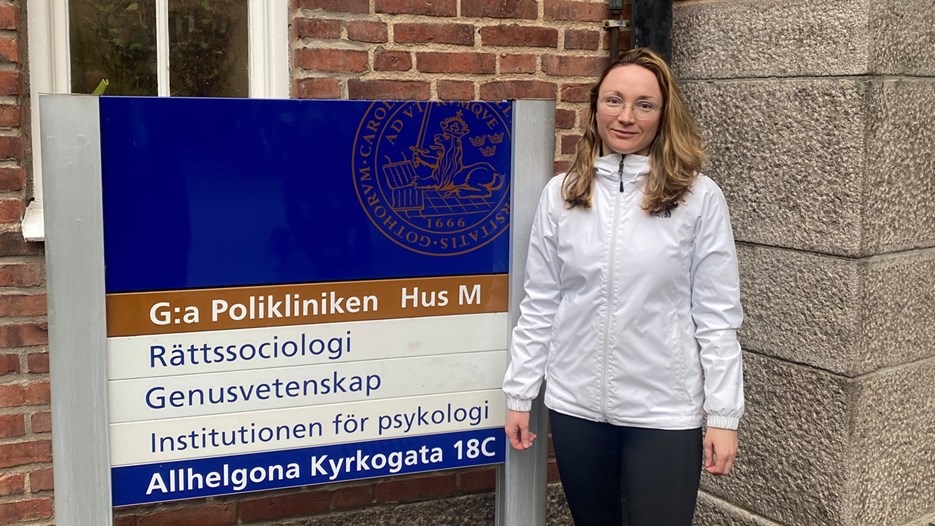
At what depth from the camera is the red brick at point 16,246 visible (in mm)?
2783

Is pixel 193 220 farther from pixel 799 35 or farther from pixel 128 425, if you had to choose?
pixel 799 35

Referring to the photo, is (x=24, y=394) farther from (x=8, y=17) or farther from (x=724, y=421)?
(x=724, y=421)

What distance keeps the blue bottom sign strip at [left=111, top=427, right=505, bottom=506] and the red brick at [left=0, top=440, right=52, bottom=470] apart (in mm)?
759

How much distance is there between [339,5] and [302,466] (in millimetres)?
1472

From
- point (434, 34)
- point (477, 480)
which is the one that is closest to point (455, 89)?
point (434, 34)

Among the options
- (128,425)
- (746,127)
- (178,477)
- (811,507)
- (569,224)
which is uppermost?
(746,127)

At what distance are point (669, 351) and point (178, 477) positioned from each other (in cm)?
127

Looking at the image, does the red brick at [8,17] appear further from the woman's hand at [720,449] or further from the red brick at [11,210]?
the woman's hand at [720,449]

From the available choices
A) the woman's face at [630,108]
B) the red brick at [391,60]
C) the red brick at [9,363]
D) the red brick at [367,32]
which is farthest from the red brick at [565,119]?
the red brick at [9,363]

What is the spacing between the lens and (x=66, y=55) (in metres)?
2.95

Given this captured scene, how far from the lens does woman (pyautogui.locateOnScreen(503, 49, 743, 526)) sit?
2422mm

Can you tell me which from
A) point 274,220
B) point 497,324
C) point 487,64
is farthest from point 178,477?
point 487,64

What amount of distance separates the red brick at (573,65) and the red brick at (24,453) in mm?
2052

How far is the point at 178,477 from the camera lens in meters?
2.36
